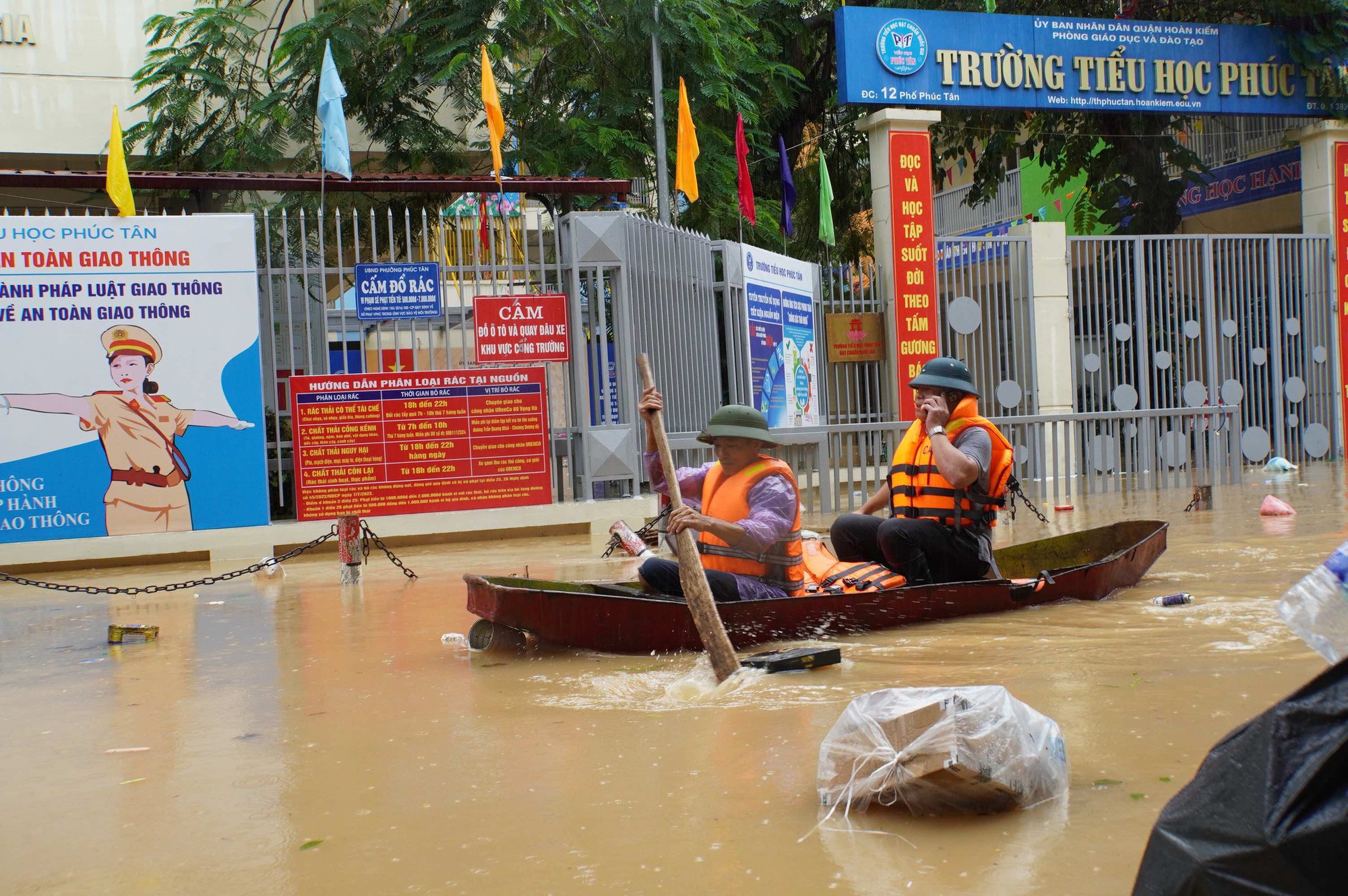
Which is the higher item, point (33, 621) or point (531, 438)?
point (531, 438)

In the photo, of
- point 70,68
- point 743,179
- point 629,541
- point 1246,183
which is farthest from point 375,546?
point 1246,183

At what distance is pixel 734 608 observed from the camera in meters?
5.98

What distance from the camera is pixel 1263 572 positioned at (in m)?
8.30

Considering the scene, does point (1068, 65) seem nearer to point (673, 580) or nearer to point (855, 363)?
point (855, 363)

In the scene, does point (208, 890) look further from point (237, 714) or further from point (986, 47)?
point (986, 47)

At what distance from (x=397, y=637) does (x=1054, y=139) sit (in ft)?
51.7

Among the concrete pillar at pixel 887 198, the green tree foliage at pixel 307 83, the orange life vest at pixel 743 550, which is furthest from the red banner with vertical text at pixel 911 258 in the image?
the orange life vest at pixel 743 550

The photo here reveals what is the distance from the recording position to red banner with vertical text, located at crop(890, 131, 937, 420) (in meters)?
15.0

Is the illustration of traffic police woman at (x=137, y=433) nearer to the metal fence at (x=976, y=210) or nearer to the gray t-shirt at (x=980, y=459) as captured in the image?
the gray t-shirt at (x=980, y=459)

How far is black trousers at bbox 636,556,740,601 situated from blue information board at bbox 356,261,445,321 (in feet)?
20.4

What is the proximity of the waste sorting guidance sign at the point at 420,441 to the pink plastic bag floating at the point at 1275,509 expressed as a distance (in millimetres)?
6606

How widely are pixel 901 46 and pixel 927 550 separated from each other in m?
9.75

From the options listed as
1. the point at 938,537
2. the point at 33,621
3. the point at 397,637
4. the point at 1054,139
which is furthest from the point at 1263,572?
the point at 1054,139

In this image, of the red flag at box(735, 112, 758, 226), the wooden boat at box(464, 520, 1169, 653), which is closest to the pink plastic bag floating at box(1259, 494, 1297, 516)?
the wooden boat at box(464, 520, 1169, 653)
